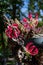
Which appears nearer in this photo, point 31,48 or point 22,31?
point 31,48

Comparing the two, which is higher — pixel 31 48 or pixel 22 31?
pixel 22 31

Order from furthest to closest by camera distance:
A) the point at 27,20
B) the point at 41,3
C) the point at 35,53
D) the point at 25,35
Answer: the point at 41,3
the point at 27,20
the point at 25,35
the point at 35,53

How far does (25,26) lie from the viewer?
182cm

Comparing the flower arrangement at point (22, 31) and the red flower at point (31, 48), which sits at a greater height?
the flower arrangement at point (22, 31)

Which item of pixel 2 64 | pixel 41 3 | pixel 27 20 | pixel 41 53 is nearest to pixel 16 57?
pixel 41 53

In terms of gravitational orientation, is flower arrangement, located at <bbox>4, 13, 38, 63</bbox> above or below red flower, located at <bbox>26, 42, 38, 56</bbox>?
above

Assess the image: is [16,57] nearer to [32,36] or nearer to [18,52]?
[18,52]

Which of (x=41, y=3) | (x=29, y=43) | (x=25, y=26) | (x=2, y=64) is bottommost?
(x=2, y=64)

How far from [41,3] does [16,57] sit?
5061 mm

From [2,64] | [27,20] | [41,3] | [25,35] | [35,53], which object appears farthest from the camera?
[41,3]

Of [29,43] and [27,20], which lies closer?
[29,43]

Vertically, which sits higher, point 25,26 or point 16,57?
point 25,26

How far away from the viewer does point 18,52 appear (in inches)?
65.9

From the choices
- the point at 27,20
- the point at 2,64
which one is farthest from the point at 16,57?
the point at 2,64
